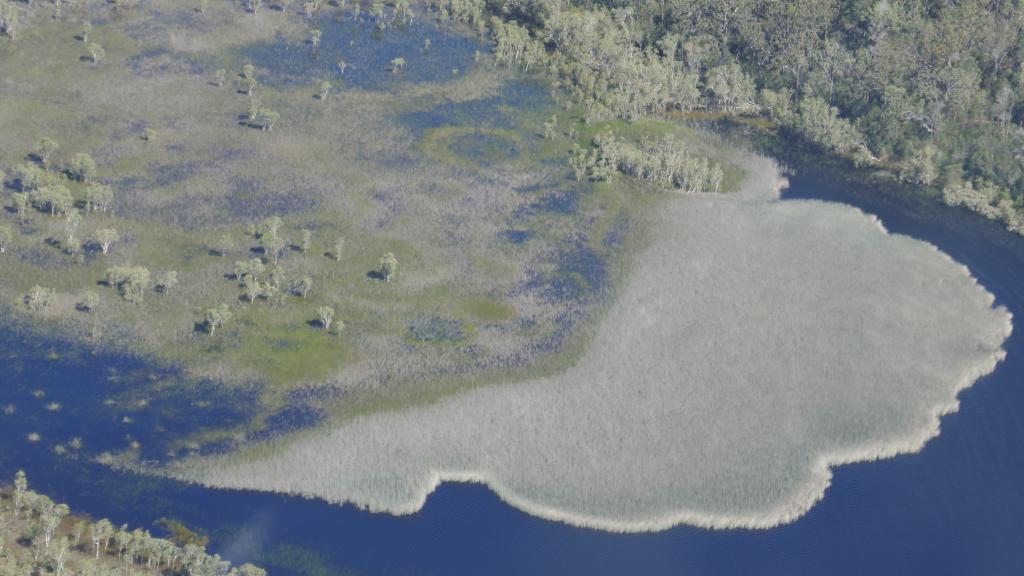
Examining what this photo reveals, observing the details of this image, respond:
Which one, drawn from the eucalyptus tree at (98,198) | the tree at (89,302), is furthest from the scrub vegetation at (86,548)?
the eucalyptus tree at (98,198)

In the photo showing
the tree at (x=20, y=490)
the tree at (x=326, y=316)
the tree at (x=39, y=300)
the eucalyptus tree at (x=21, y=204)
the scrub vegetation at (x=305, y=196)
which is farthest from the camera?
the eucalyptus tree at (x=21, y=204)

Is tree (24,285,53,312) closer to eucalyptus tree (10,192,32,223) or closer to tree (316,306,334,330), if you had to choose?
eucalyptus tree (10,192,32,223)

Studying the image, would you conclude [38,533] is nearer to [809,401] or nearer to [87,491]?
[87,491]

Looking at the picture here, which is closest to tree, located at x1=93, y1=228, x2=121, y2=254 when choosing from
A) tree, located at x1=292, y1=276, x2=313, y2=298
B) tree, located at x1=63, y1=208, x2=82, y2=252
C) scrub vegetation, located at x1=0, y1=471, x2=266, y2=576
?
tree, located at x1=63, y1=208, x2=82, y2=252

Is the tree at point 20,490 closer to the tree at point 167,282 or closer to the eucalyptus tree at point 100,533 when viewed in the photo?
the eucalyptus tree at point 100,533

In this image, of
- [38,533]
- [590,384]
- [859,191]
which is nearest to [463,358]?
[590,384]
